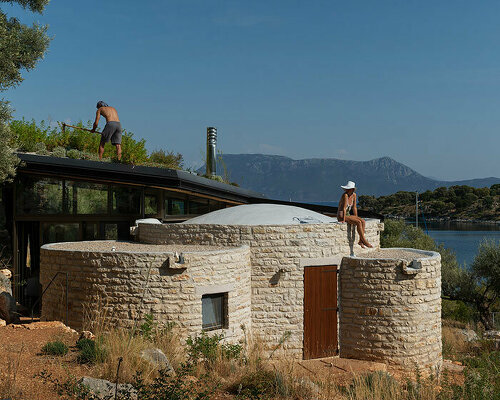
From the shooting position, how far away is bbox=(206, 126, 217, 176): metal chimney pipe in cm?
2247

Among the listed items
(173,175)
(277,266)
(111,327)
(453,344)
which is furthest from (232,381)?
(453,344)

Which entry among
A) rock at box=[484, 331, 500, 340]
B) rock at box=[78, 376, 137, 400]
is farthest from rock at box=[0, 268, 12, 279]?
rock at box=[484, 331, 500, 340]

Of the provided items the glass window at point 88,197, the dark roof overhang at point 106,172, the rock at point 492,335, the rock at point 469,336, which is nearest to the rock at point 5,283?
the glass window at point 88,197

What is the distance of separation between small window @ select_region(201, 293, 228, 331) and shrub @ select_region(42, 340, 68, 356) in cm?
312

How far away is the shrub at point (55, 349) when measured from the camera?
8031 millimetres

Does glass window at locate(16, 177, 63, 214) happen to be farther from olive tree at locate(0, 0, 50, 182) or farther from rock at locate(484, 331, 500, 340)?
rock at locate(484, 331, 500, 340)

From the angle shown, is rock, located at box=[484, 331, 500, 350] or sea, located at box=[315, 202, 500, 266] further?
sea, located at box=[315, 202, 500, 266]

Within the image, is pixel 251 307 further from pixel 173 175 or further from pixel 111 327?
pixel 173 175

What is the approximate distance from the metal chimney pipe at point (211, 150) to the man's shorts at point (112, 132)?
7.90m

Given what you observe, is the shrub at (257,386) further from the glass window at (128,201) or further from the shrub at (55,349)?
the glass window at (128,201)

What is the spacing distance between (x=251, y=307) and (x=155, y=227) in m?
3.64

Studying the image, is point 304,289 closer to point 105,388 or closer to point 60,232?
point 105,388

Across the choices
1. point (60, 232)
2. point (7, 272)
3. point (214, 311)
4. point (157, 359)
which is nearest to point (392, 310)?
point (214, 311)

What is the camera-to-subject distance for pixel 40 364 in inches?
296
